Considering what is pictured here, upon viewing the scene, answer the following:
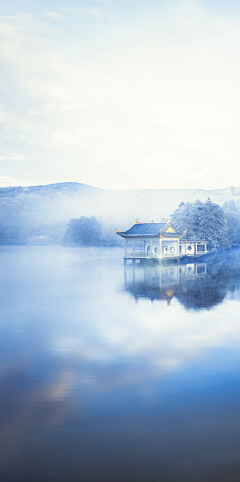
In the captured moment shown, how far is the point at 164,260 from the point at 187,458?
26.0 meters

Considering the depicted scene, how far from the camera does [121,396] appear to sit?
15.8ft

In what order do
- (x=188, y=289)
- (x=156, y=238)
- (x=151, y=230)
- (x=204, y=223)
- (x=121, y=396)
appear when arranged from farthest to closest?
(x=204, y=223)
(x=151, y=230)
(x=156, y=238)
(x=188, y=289)
(x=121, y=396)

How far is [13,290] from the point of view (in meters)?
15.8

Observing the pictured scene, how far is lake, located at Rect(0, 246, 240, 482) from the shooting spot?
11.2ft

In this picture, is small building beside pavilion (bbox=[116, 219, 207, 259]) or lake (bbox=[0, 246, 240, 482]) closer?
lake (bbox=[0, 246, 240, 482])

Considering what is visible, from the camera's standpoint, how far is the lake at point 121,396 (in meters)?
3.43

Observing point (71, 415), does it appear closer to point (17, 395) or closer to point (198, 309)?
point (17, 395)

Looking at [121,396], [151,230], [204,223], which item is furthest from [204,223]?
[121,396]

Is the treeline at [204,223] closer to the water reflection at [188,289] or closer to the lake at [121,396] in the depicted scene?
the water reflection at [188,289]

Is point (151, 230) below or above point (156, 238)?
above

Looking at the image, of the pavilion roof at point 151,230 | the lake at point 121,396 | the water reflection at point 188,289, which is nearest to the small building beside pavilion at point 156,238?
the pavilion roof at point 151,230

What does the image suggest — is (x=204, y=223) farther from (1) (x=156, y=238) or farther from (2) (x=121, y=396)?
(2) (x=121, y=396)

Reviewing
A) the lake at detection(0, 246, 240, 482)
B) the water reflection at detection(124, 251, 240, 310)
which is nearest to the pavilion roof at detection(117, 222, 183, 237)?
the water reflection at detection(124, 251, 240, 310)

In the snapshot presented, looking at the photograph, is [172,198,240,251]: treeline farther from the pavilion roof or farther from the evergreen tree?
the pavilion roof
